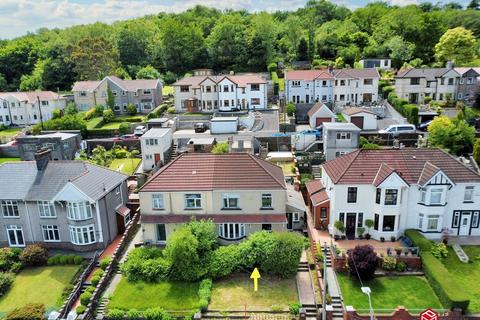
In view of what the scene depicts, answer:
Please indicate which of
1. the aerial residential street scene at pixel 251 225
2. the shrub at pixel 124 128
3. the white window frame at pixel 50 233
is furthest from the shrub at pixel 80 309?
the shrub at pixel 124 128

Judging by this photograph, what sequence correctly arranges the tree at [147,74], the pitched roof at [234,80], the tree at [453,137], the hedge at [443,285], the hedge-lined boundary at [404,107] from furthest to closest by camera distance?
the tree at [147,74]
the pitched roof at [234,80]
the hedge-lined boundary at [404,107]
the tree at [453,137]
the hedge at [443,285]

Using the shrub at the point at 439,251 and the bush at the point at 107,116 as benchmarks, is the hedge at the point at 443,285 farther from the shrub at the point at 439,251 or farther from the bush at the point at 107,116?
the bush at the point at 107,116

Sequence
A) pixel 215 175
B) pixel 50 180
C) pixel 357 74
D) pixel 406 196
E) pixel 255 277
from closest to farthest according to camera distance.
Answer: pixel 255 277 < pixel 406 196 < pixel 215 175 < pixel 50 180 < pixel 357 74

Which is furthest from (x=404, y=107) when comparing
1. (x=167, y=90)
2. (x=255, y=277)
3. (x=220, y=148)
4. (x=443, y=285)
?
(x=167, y=90)

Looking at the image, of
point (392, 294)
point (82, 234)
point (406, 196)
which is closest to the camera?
point (392, 294)

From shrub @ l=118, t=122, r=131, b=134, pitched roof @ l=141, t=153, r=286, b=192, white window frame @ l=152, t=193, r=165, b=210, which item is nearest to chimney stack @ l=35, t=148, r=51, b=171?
pitched roof @ l=141, t=153, r=286, b=192

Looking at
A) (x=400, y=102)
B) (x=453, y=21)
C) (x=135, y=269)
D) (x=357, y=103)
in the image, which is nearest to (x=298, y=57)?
(x=357, y=103)

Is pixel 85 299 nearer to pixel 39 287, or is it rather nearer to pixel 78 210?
pixel 39 287
